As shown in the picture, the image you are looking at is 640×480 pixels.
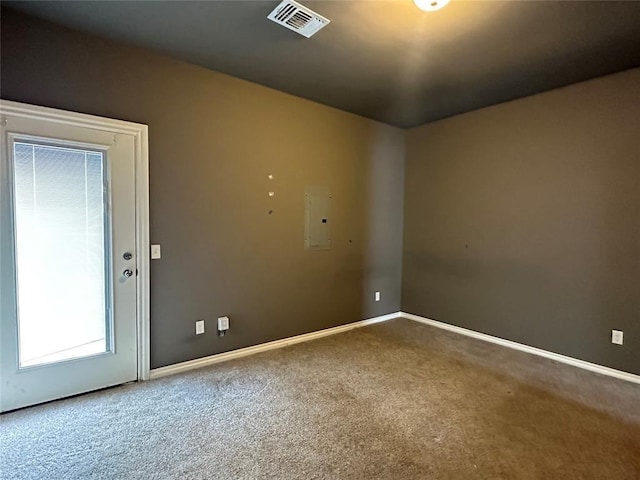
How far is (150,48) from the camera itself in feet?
8.84

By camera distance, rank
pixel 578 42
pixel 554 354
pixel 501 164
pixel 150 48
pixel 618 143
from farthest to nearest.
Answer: pixel 501 164
pixel 554 354
pixel 618 143
pixel 150 48
pixel 578 42

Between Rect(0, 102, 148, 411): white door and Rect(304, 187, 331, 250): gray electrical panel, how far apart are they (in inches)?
69.3

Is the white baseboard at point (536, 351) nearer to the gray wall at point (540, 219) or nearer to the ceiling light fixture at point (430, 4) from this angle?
the gray wall at point (540, 219)

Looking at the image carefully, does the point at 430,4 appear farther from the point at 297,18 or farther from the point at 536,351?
the point at 536,351

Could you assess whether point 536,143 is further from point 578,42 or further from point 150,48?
point 150,48

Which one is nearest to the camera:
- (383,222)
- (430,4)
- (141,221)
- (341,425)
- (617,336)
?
(430,4)

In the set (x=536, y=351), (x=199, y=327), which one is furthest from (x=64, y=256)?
(x=536, y=351)

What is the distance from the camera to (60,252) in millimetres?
2467

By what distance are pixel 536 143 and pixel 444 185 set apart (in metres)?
1.11

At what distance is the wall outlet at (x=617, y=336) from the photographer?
2.97 m

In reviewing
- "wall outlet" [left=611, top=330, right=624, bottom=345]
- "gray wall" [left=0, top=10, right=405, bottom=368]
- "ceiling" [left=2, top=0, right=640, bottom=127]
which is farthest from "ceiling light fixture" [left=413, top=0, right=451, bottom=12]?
"wall outlet" [left=611, top=330, right=624, bottom=345]

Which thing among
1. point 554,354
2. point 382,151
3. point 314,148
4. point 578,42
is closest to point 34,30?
point 314,148

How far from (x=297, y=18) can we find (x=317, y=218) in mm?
2085

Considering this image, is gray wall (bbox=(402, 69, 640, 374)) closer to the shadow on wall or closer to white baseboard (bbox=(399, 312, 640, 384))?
white baseboard (bbox=(399, 312, 640, 384))
